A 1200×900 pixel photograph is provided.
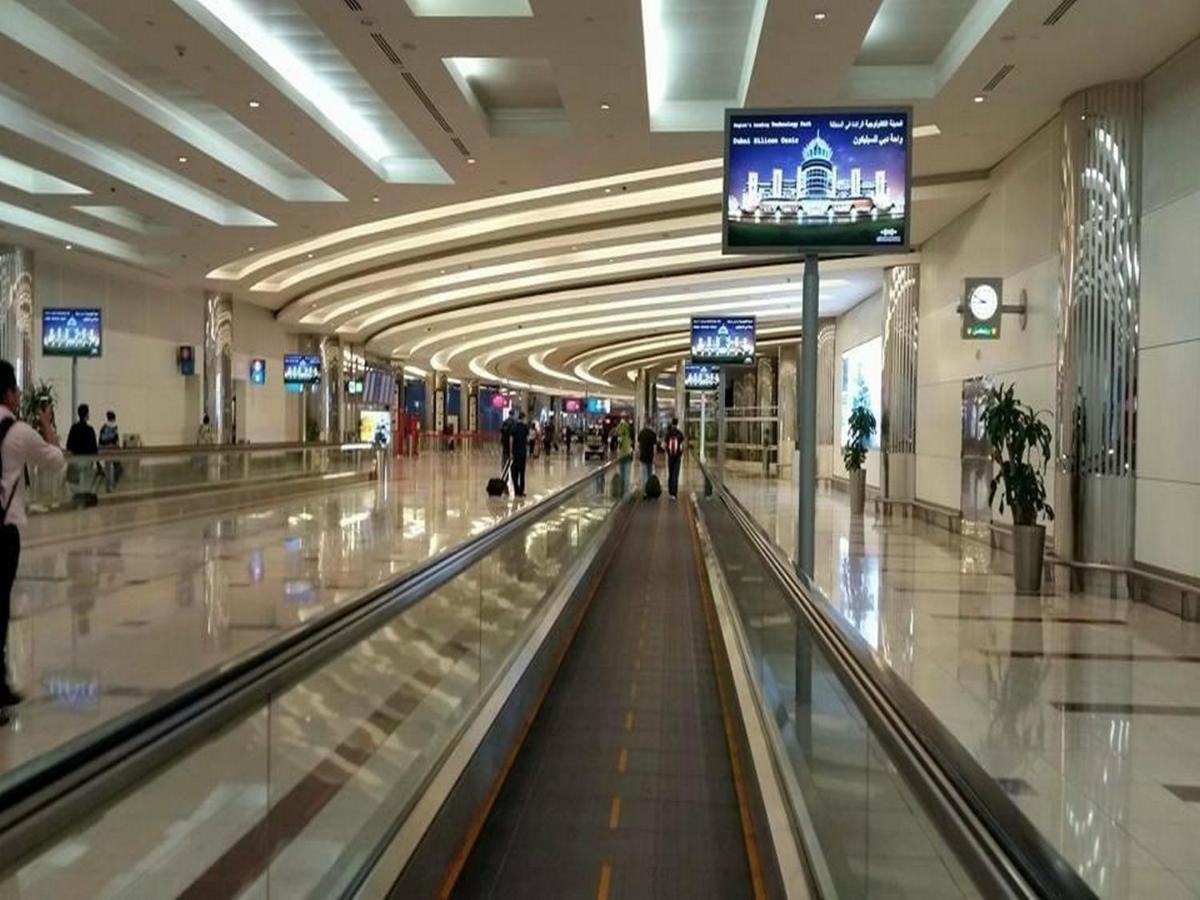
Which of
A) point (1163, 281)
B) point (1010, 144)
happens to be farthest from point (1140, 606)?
point (1010, 144)

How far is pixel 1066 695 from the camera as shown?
6875mm

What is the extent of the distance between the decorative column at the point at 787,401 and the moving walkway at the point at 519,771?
3183cm

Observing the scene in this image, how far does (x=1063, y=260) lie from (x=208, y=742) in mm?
11943

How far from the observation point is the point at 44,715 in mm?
5523

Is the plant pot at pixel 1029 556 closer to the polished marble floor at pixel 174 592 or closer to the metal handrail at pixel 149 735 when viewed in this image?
the polished marble floor at pixel 174 592

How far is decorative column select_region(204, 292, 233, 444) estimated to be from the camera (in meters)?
30.1

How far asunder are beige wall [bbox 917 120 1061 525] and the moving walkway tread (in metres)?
6.62

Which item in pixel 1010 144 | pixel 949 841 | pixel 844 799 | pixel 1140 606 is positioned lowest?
pixel 1140 606

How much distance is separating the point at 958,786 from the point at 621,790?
4235mm

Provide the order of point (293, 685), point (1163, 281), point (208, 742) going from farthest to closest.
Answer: point (1163, 281) < point (293, 685) < point (208, 742)

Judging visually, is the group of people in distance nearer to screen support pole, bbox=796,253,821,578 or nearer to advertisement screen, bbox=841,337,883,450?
advertisement screen, bbox=841,337,883,450

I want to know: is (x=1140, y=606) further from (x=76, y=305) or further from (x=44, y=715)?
(x=76, y=305)

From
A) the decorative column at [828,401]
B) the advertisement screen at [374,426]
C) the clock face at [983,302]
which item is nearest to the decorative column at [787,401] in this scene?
the decorative column at [828,401]

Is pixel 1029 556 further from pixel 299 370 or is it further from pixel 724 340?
pixel 299 370
